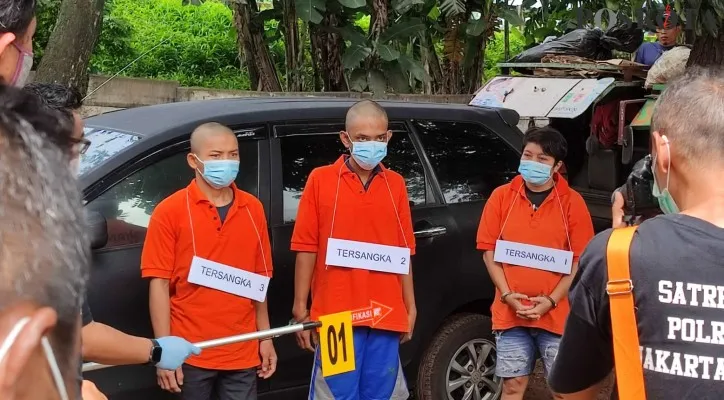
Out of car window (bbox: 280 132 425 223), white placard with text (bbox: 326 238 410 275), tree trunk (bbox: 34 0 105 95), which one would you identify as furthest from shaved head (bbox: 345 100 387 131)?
tree trunk (bbox: 34 0 105 95)

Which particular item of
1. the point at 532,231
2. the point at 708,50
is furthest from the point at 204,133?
the point at 708,50

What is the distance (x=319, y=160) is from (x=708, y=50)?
326cm

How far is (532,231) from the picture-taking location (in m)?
4.03

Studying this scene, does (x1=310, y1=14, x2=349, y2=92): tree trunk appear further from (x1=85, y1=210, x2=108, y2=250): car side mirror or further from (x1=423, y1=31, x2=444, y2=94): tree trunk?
(x1=85, y1=210, x2=108, y2=250): car side mirror

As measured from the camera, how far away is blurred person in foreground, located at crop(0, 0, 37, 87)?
1.56 meters

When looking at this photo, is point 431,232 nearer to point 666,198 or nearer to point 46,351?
point 666,198

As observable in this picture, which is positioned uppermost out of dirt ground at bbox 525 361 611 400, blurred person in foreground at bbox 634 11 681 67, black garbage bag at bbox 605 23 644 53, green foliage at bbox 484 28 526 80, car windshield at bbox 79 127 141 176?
green foliage at bbox 484 28 526 80

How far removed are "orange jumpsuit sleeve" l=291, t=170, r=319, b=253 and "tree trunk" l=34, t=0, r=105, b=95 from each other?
435 cm

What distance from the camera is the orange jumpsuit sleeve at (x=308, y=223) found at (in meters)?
3.73

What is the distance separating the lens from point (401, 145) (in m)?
4.51

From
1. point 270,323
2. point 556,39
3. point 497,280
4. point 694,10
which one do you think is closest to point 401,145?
point 497,280

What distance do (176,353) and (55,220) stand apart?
195 centimetres

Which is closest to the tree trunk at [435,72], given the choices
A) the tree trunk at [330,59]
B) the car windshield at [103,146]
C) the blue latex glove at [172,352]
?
the tree trunk at [330,59]

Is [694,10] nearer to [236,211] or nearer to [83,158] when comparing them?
[236,211]
